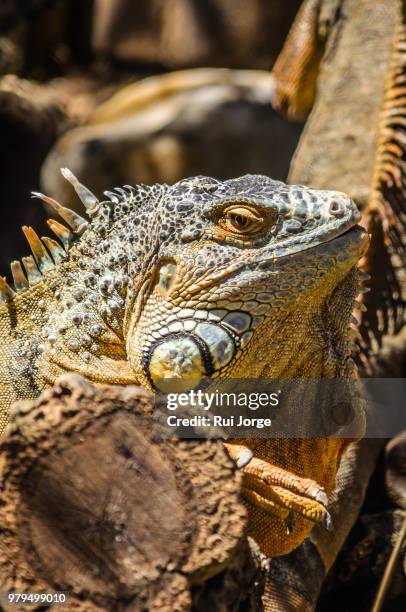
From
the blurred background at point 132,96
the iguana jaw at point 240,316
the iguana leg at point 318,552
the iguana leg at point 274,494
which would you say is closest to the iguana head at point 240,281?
the iguana jaw at point 240,316

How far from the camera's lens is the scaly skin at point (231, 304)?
2670 mm

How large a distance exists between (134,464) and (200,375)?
0.44 m

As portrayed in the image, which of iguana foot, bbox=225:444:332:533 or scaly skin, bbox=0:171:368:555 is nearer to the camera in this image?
iguana foot, bbox=225:444:332:533

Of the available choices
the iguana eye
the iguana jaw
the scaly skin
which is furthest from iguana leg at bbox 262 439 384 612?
the iguana eye

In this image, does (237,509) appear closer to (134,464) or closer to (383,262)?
(134,464)

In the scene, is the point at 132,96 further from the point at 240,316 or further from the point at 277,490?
the point at 277,490

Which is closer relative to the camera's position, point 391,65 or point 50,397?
point 50,397

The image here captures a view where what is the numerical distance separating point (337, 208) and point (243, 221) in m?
0.28

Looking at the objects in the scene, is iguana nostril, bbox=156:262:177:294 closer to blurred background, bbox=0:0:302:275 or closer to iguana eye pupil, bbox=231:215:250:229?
iguana eye pupil, bbox=231:215:250:229

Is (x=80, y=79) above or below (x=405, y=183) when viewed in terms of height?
above

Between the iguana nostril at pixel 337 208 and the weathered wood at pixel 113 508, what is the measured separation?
0.82 m

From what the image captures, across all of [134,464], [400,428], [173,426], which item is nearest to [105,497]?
[134,464]

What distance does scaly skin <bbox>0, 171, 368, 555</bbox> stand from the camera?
8.76 feet

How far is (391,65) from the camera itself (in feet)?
17.2
